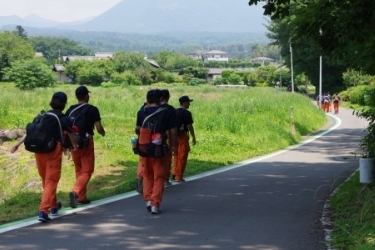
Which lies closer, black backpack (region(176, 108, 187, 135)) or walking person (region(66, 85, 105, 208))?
walking person (region(66, 85, 105, 208))

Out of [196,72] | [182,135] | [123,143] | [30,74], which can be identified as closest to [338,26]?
[182,135]

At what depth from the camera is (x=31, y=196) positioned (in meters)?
13.7

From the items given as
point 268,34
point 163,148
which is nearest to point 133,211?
point 163,148

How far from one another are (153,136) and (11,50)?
120286mm

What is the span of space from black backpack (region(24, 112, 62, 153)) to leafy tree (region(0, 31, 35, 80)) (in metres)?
101

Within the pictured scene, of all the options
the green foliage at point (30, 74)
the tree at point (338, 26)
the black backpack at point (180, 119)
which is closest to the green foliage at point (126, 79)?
the green foliage at point (30, 74)

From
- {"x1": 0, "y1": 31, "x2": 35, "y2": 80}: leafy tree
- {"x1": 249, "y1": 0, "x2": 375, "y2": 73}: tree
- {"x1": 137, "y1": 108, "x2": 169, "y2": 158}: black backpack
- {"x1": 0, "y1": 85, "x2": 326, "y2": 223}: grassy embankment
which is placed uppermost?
{"x1": 0, "y1": 31, "x2": 35, "y2": 80}: leafy tree

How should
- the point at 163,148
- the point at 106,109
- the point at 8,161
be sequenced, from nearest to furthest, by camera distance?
the point at 163,148 → the point at 8,161 → the point at 106,109

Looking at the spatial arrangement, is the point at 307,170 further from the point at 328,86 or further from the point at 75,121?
the point at 328,86

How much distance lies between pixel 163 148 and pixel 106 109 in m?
21.0

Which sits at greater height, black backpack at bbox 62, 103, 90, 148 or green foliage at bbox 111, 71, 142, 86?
green foliage at bbox 111, 71, 142, 86

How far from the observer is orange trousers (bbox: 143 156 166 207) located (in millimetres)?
9734

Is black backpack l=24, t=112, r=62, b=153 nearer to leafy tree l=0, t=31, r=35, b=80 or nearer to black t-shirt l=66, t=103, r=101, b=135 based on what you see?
black t-shirt l=66, t=103, r=101, b=135

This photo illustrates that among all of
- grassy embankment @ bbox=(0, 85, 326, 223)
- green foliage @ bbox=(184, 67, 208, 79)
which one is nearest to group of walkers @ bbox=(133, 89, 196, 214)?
grassy embankment @ bbox=(0, 85, 326, 223)
